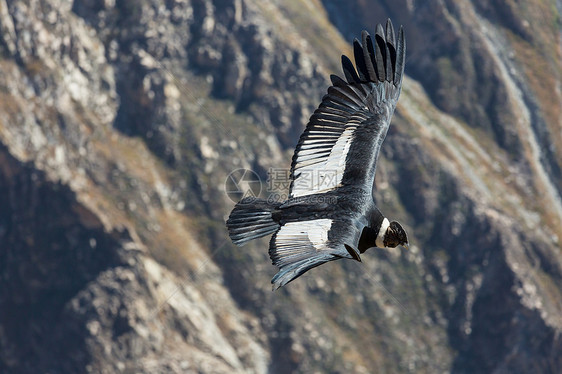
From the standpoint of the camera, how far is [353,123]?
19.8 metres

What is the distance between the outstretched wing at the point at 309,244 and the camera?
13992 mm

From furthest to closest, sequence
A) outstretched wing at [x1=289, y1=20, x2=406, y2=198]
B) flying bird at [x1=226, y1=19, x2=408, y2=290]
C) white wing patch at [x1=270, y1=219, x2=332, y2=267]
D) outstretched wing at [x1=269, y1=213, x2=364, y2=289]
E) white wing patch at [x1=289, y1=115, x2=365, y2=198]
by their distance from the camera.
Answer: outstretched wing at [x1=289, y1=20, x2=406, y2=198] → white wing patch at [x1=289, y1=115, x2=365, y2=198] → flying bird at [x1=226, y1=19, x2=408, y2=290] → white wing patch at [x1=270, y1=219, x2=332, y2=267] → outstretched wing at [x1=269, y1=213, x2=364, y2=289]

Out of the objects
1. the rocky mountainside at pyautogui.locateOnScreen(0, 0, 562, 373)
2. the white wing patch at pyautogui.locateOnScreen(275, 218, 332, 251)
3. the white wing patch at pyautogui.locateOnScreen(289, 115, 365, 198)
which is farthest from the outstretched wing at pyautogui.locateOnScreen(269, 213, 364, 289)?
the rocky mountainside at pyautogui.locateOnScreen(0, 0, 562, 373)

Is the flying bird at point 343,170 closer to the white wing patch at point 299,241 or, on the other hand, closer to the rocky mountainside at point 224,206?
the white wing patch at point 299,241

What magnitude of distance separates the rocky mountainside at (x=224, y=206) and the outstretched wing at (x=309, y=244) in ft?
304

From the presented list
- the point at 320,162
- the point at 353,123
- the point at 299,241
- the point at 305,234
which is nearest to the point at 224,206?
the point at 353,123

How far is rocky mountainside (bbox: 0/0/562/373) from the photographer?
108 metres

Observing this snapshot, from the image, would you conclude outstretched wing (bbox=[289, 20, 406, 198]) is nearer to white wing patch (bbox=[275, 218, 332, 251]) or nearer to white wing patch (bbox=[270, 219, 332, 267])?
white wing patch (bbox=[275, 218, 332, 251])

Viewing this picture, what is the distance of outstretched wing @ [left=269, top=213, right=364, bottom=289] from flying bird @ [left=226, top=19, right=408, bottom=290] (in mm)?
22

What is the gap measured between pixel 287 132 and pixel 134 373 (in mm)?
46070

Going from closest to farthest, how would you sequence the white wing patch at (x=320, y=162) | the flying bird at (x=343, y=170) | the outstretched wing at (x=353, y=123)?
the flying bird at (x=343, y=170) < the white wing patch at (x=320, y=162) < the outstretched wing at (x=353, y=123)

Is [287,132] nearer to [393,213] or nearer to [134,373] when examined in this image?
[393,213]

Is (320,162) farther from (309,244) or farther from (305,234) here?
(309,244)

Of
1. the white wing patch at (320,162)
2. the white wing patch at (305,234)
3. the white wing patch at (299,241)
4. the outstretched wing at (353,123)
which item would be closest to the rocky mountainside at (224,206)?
the outstretched wing at (353,123)
